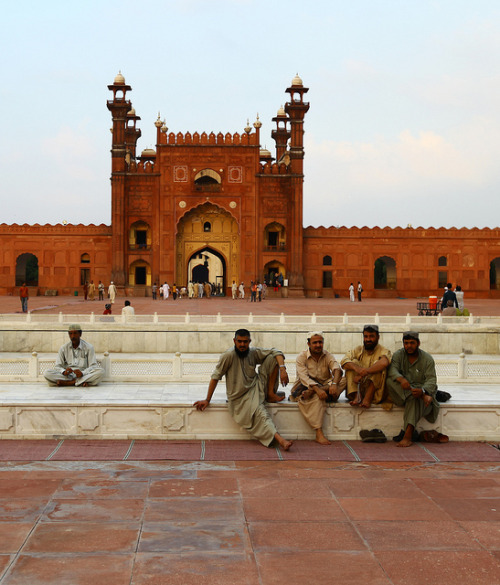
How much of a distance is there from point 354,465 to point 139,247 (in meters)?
30.6

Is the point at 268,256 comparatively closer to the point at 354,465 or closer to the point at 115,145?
the point at 115,145

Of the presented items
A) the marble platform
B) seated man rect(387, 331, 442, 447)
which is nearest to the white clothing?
the marble platform

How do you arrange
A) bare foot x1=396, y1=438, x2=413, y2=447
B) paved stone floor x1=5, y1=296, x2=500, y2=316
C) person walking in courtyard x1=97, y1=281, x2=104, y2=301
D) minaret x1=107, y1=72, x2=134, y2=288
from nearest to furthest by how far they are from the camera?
1. bare foot x1=396, y1=438, x2=413, y2=447
2. paved stone floor x1=5, y1=296, x2=500, y2=316
3. person walking in courtyard x1=97, y1=281, x2=104, y2=301
4. minaret x1=107, y1=72, x2=134, y2=288

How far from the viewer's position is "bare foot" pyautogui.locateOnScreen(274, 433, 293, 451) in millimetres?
5316

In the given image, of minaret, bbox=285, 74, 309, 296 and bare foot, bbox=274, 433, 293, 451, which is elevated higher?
minaret, bbox=285, 74, 309, 296

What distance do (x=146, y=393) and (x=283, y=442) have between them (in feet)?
6.88

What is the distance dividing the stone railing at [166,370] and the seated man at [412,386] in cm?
191

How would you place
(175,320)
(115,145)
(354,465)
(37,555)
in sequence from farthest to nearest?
(115,145) → (175,320) → (354,465) → (37,555)

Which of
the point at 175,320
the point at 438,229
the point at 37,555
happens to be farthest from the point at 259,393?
the point at 438,229

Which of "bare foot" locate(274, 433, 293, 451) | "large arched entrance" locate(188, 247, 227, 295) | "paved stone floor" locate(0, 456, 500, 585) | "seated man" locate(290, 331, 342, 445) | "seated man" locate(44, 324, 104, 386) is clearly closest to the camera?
"paved stone floor" locate(0, 456, 500, 585)

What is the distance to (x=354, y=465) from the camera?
5.00 meters

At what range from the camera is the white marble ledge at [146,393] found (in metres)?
6.23

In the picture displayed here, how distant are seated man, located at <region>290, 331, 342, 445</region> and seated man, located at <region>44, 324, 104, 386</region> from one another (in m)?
2.56

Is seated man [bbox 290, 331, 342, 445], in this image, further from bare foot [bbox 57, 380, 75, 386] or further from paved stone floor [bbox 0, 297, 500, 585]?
bare foot [bbox 57, 380, 75, 386]
